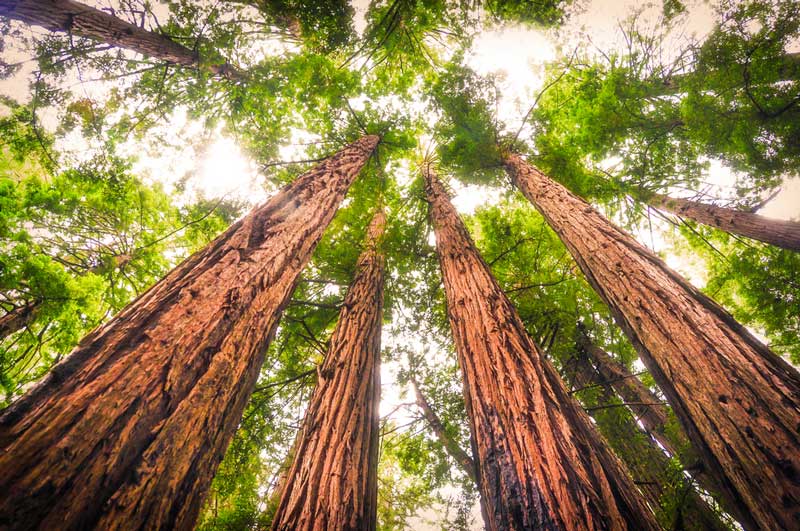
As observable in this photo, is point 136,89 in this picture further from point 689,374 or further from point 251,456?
point 689,374

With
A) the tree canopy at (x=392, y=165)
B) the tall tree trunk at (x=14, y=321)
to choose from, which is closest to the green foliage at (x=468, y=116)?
the tree canopy at (x=392, y=165)

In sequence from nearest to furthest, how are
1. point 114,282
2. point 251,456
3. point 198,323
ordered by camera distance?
point 198,323 < point 251,456 < point 114,282

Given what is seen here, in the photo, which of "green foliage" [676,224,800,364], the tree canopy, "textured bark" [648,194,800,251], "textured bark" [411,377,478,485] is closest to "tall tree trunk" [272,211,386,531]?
the tree canopy

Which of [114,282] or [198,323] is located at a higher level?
[114,282]

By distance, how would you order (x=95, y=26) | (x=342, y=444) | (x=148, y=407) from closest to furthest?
(x=148, y=407) → (x=342, y=444) → (x=95, y=26)

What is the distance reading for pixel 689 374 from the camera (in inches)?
79.9

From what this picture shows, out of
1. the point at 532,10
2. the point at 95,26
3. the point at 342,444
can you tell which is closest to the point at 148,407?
the point at 342,444

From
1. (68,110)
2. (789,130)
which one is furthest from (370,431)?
(789,130)

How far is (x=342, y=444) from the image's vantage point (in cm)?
255

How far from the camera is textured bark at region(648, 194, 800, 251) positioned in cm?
514

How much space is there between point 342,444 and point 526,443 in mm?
1513

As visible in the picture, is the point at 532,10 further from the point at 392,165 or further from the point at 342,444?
the point at 342,444

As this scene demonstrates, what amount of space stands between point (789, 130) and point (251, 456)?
10.1 m

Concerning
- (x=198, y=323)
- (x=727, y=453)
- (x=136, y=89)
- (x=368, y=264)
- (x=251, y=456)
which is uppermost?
(x=136, y=89)
